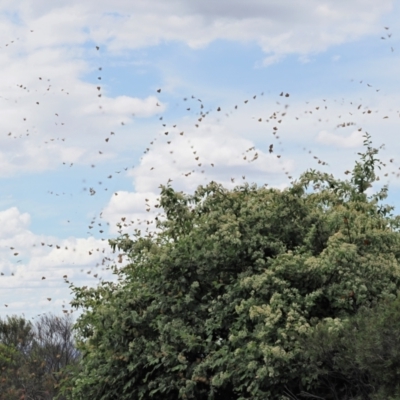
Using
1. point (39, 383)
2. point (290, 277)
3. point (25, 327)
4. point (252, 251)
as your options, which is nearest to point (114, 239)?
point (252, 251)

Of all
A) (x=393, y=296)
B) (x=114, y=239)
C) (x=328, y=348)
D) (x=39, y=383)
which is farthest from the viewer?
(x=39, y=383)

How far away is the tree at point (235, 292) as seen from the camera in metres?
12.2

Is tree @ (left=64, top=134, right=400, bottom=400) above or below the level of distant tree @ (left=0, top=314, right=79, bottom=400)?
below

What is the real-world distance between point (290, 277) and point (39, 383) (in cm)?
1949

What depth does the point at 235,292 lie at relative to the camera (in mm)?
13156

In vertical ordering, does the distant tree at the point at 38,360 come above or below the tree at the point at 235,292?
above

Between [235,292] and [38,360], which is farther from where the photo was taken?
[38,360]

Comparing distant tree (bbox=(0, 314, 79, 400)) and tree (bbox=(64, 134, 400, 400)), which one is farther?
distant tree (bbox=(0, 314, 79, 400))

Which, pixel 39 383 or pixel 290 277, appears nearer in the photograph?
pixel 290 277

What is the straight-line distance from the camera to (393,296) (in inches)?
487

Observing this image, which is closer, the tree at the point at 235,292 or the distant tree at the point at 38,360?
the tree at the point at 235,292

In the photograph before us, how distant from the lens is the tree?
12172mm

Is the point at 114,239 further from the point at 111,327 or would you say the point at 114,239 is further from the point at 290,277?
the point at 290,277

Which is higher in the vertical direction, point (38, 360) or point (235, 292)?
point (38, 360)
